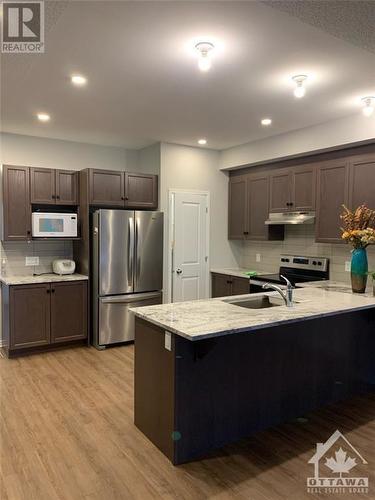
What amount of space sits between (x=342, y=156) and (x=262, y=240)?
1.61 m

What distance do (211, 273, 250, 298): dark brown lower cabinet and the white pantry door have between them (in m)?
0.15

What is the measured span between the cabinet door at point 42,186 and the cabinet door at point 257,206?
2.73 metres

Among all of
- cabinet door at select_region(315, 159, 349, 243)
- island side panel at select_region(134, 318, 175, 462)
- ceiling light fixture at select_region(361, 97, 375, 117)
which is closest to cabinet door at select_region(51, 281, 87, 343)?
island side panel at select_region(134, 318, 175, 462)

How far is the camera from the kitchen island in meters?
2.40

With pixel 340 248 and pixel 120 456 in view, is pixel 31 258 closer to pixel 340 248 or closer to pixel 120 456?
pixel 120 456

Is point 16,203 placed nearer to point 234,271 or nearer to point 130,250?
point 130,250

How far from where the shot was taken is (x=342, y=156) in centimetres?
430

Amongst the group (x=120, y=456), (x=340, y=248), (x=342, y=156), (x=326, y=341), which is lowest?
(x=120, y=456)

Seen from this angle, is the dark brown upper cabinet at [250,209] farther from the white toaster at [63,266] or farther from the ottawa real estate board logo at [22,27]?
the ottawa real estate board logo at [22,27]

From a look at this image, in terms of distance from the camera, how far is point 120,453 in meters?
2.54

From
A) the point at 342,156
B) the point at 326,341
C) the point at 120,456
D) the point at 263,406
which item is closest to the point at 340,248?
the point at 342,156

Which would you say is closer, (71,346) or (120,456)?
(120,456)

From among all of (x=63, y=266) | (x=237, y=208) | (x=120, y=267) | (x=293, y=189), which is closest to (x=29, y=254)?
(x=63, y=266)

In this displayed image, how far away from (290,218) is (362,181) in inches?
38.3
